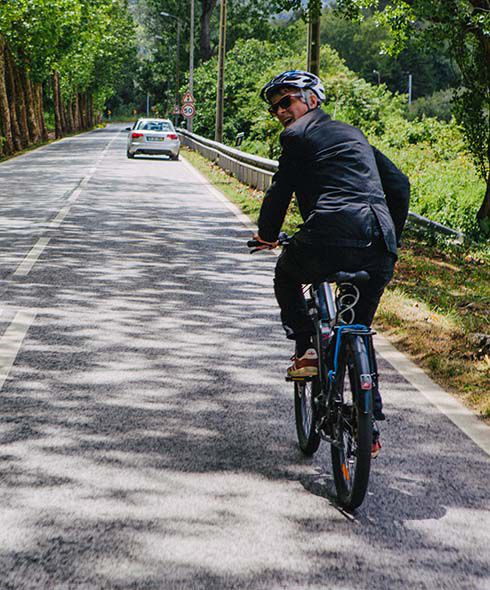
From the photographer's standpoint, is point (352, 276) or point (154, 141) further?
point (154, 141)

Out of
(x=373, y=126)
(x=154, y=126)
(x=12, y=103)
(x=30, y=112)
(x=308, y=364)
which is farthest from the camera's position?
(x=30, y=112)

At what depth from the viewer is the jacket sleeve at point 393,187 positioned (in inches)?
181

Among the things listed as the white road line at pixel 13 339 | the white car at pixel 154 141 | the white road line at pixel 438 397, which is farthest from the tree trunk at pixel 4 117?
the white road line at pixel 438 397

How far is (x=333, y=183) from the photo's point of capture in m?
4.31

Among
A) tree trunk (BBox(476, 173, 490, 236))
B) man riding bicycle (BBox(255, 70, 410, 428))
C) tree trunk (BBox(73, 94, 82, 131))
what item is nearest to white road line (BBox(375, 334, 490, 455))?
man riding bicycle (BBox(255, 70, 410, 428))

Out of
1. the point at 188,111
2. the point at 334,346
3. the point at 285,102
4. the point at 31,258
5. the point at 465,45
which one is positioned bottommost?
the point at 188,111

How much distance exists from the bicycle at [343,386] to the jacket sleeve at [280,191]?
8 centimetres

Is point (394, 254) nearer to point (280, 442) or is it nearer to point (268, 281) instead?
point (280, 442)

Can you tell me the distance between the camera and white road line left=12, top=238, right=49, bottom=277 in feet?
35.0

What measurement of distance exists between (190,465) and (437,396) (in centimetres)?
207

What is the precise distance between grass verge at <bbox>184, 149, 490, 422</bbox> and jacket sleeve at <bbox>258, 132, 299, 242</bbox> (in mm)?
2015

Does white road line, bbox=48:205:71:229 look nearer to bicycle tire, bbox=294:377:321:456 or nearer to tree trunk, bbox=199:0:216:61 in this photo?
bicycle tire, bbox=294:377:321:456

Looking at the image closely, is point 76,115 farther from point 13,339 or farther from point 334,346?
point 334,346

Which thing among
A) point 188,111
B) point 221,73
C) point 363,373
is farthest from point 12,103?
point 363,373
